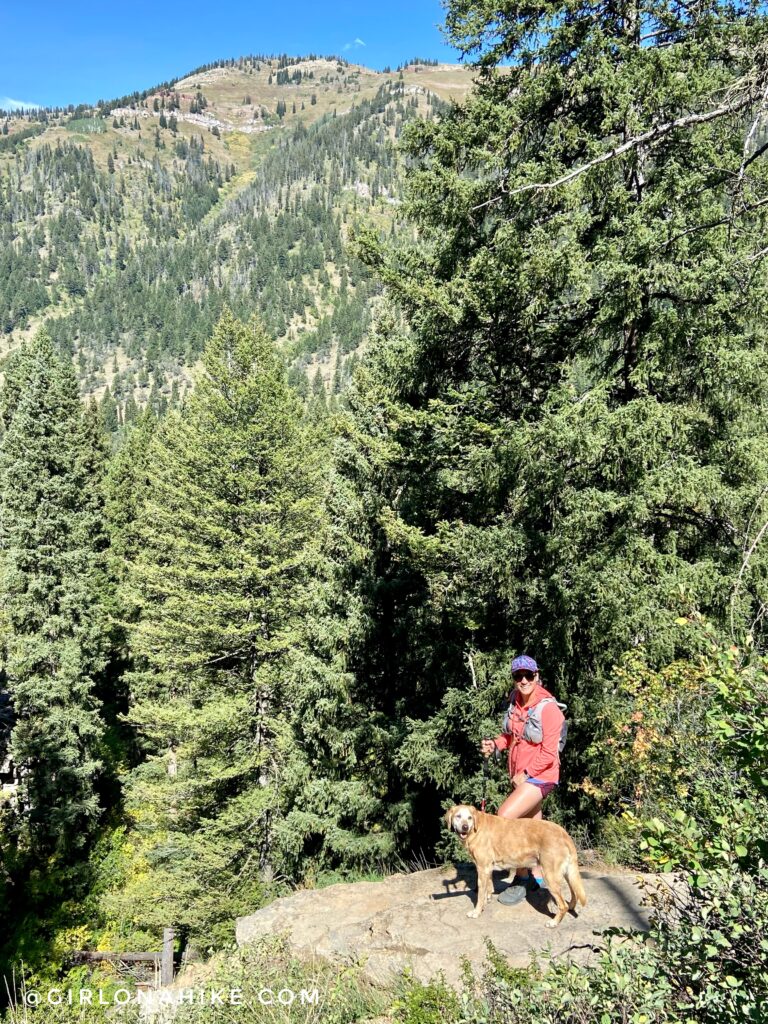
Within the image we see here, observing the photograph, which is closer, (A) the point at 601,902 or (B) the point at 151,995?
(A) the point at 601,902

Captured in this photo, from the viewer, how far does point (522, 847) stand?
492 cm

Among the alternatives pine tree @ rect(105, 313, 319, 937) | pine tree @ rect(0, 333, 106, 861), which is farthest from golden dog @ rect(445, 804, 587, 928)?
pine tree @ rect(0, 333, 106, 861)

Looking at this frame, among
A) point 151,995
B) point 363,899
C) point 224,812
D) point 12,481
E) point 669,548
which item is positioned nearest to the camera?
point 151,995

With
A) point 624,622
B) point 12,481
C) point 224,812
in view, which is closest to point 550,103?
point 624,622

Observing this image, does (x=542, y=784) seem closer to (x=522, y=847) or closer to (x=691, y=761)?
(x=522, y=847)

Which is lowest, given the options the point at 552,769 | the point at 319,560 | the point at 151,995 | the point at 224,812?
the point at 224,812

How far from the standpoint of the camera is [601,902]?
5191 mm

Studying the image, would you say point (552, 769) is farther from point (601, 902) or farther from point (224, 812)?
point (224, 812)

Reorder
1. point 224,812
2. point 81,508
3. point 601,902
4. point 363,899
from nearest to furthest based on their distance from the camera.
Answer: point 601,902 < point 363,899 < point 224,812 < point 81,508

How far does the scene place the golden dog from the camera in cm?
475

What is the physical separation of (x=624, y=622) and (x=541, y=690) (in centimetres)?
227

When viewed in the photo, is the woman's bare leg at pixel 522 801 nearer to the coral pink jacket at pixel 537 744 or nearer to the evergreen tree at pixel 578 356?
the coral pink jacket at pixel 537 744

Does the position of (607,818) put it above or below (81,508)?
below

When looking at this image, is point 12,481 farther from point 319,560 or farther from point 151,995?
point 151,995
